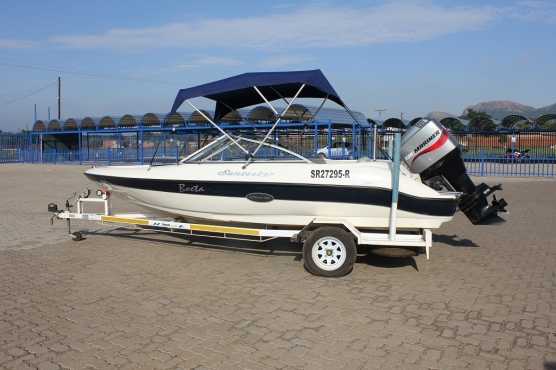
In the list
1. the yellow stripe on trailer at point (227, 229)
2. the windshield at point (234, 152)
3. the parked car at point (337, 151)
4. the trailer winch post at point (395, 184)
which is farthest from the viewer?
the parked car at point (337, 151)

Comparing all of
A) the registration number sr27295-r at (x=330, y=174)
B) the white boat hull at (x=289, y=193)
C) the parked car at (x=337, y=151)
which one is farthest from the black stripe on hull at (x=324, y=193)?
the parked car at (x=337, y=151)

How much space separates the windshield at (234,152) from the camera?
22.7ft

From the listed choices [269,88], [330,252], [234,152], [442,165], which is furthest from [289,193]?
[442,165]

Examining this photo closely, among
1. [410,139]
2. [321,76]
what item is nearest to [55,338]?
[321,76]

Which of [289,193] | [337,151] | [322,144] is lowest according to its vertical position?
[289,193]

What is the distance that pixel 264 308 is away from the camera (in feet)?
16.4

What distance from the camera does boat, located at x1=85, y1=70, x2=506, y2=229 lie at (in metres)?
6.05

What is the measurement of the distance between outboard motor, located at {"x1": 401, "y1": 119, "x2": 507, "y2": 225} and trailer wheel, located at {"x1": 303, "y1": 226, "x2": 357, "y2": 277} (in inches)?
59.3

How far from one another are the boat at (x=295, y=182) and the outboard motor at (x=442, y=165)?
0.04 feet

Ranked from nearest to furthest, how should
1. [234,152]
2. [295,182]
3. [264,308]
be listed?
1. [264,308]
2. [295,182]
3. [234,152]

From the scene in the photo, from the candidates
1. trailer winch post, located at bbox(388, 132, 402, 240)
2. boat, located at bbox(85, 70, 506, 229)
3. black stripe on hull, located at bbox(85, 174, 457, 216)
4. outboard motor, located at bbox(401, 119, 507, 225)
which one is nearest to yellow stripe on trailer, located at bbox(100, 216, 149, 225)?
boat, located at bbox(85, 70, 506, 229)

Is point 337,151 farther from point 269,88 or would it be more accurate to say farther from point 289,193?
point 289,193

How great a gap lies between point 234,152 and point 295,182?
1.23 metres

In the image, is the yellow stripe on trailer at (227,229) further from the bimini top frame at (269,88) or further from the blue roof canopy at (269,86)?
the blue roof canopy at (269,86)
